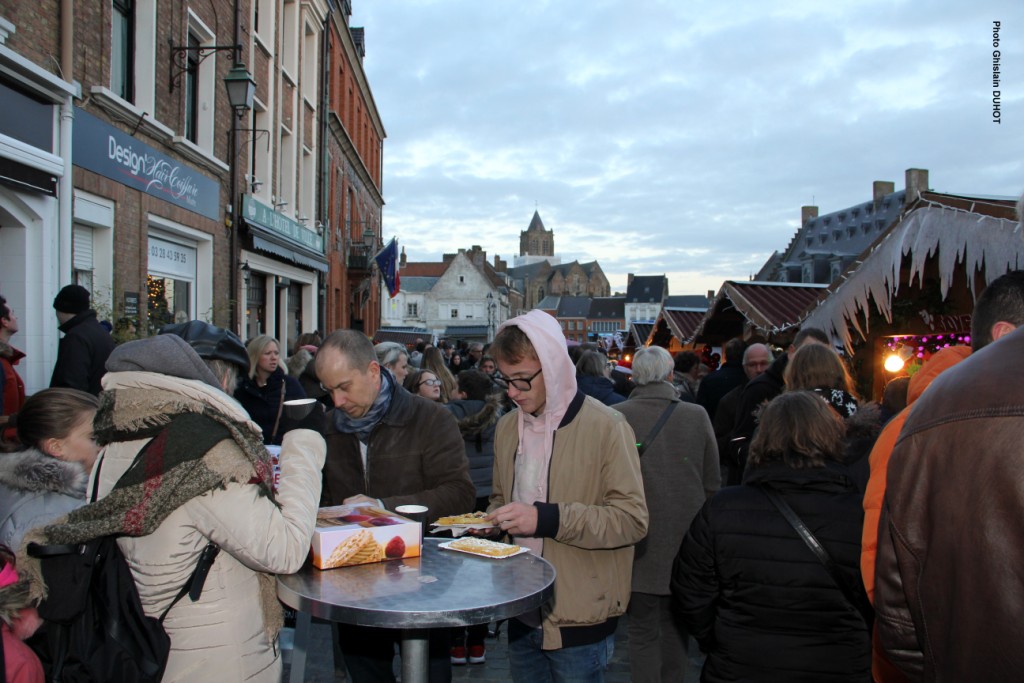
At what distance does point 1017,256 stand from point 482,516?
4500 mm

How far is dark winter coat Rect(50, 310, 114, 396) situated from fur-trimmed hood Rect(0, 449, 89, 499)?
3.27 m

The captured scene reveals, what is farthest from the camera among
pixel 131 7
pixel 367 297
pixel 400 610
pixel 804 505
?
pixel 367 297

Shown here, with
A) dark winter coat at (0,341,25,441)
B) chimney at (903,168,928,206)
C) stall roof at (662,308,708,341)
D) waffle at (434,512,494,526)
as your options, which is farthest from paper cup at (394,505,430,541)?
chimney at (903,168,928,206)

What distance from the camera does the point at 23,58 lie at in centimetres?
705

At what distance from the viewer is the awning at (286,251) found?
562 inches

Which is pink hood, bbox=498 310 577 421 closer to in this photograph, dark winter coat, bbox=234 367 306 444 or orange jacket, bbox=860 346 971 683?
orange jacket, bbox=860 346 971 683

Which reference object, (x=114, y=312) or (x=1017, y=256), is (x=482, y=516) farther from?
(x=114, y=312)

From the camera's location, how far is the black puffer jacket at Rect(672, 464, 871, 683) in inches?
Result: 103

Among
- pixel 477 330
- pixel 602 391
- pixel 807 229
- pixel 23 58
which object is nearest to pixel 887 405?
pixel 602 391

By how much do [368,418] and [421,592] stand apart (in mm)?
1289

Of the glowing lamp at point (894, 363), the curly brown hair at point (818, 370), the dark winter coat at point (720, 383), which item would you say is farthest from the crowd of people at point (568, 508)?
the glowing lamp at point (894, 363)

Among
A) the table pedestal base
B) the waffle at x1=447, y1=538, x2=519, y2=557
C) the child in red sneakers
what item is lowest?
the table pedestal base

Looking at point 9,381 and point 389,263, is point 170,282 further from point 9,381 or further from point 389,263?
point 389,263

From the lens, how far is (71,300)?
5910 mm
